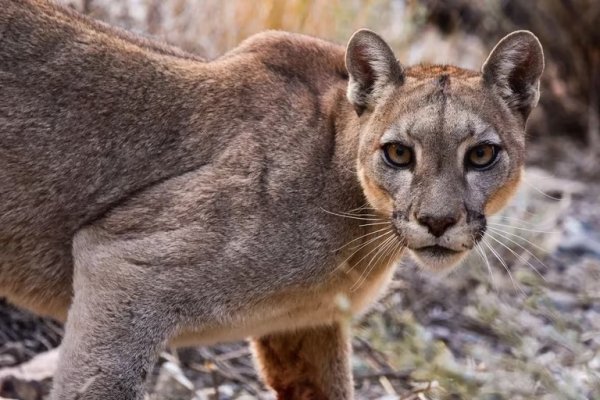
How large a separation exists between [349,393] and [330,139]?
140cm

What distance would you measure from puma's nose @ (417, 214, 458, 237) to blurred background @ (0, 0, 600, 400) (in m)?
0.40

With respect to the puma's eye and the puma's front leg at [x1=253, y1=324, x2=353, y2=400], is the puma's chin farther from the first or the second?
the puma's front leg at [x1=253, y1=324, x2=353, y2=400]

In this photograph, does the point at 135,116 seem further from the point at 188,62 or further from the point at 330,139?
the point at 330,139

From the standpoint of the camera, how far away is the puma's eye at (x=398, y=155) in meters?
5.30

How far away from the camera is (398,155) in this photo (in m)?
5.33

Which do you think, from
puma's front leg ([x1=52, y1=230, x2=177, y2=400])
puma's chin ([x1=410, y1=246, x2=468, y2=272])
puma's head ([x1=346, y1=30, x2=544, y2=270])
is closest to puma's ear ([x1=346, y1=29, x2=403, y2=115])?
puma's head ([x1=346, y1=30, x2=544, y2=270])

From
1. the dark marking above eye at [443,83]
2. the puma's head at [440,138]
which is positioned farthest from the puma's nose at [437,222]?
the dark marking above eye at [443,83]

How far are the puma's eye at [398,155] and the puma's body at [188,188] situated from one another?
0.26 feet

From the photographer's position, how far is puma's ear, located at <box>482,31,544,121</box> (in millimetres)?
5566

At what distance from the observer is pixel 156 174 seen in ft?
18.1

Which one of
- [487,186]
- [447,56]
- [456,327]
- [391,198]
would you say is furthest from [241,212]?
[447,56]

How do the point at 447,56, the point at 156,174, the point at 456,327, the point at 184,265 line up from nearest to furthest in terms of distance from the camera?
the point at 184,265, the point at 156,174, the point at 456,327, the point at 447,56

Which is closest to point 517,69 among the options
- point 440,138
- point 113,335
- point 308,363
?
point 440,138

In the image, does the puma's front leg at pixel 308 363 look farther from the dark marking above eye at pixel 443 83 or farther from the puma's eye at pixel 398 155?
the dark marking above eye at pixel 443 83
